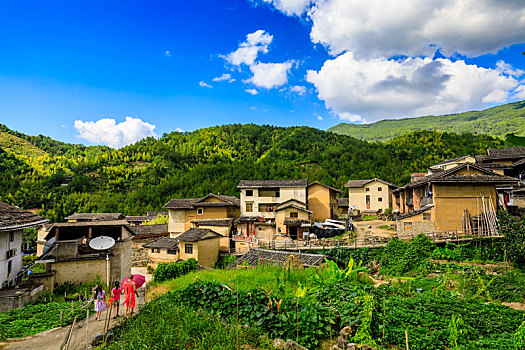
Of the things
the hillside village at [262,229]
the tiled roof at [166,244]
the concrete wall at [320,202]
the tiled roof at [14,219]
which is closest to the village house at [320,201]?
the concrete wall at [320,202]

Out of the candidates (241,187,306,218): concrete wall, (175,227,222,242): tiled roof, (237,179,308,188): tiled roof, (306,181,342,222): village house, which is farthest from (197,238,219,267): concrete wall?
(306,181,342,222): village house

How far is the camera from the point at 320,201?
106 feet

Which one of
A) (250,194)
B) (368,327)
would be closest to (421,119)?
(250,194)

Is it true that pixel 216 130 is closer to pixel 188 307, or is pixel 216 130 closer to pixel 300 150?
pixel 300 150

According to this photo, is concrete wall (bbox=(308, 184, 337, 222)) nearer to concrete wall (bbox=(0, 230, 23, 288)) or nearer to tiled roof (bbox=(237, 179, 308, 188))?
tiled roof (bbox=(237, 179, 308, 188))

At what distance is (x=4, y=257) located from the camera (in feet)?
34.3

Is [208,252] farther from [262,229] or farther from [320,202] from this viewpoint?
[320,202]

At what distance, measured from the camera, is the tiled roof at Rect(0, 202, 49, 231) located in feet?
32.4

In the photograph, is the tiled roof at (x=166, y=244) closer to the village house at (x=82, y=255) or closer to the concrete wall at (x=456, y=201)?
the village house at (x=82, y=255)

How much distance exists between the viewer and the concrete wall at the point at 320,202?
3212 cm

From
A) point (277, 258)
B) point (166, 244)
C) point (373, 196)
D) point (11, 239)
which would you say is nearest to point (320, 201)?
point (373, 196)

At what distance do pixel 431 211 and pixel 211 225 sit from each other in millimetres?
19522

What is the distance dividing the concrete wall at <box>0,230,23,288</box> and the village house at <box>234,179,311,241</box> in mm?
17839

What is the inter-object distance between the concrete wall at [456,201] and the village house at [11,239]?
2222cm
